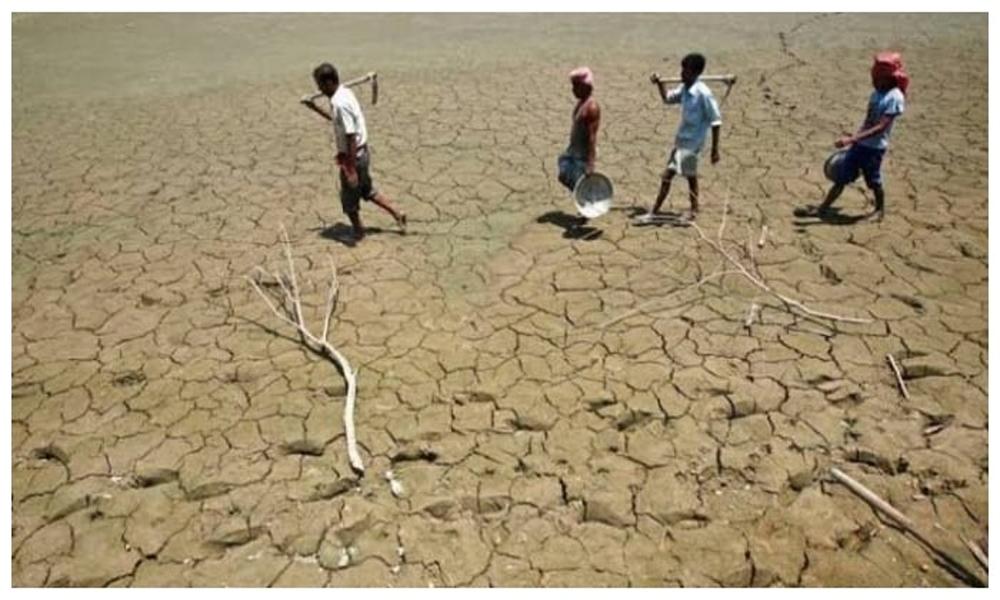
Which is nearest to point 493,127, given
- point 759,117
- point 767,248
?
point 759,117

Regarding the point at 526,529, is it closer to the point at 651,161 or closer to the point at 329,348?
the point at 329,348

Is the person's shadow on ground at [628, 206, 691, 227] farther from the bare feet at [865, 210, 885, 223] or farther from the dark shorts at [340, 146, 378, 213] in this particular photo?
the dark shorts at [340, 146, 378, 213]

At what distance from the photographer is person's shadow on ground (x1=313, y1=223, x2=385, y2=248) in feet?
17.1

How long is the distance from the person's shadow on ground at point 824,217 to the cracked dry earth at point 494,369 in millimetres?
90

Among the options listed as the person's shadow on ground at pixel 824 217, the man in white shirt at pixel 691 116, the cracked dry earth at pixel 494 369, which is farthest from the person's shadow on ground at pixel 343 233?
the person's shadow on ground at pixel 824 217

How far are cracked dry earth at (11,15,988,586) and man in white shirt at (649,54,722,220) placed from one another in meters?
0.45

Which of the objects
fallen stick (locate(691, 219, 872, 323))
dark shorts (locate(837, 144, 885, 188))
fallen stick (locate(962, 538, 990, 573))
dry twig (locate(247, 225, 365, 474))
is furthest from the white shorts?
fallen stick (locate(962, 538, 990, 573))

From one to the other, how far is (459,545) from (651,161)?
4.53m

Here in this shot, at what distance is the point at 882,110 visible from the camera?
179 inches

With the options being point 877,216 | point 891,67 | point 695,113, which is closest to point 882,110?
point 891,67

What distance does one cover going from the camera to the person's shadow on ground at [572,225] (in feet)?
16.7

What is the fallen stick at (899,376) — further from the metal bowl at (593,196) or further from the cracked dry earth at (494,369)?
the metal bowl at (593,196)

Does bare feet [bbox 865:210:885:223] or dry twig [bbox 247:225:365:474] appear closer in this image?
dry twig [bbox 247:225:365:474]

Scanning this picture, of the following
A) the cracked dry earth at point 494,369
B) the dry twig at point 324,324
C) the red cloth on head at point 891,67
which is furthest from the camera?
the red cloth on head at point 891,67
